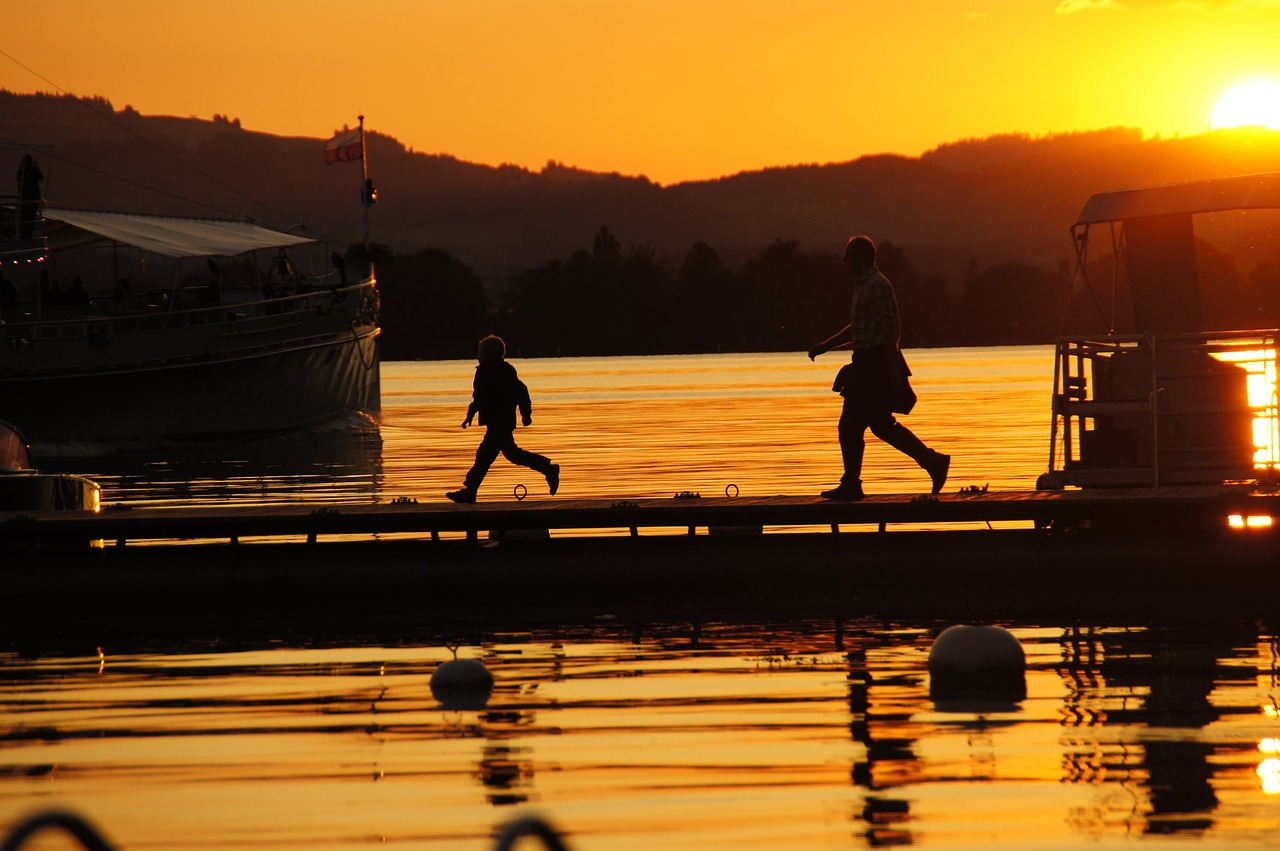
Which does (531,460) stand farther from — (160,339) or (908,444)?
(160,339)

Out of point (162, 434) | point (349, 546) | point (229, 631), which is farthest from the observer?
point (162, 434)

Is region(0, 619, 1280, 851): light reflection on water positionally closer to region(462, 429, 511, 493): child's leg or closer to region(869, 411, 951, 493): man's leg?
region(869, 411, 951, 493): man's leg

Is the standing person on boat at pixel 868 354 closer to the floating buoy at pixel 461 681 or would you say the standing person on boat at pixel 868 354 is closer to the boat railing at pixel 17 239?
the floating buoy at pixel 461 681

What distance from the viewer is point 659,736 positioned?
34.0 ft

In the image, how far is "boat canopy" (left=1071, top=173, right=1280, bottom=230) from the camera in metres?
17.2

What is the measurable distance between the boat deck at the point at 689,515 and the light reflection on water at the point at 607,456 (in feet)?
20.4

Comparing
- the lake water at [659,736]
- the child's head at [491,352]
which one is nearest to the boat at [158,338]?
the child's head at [491,352]

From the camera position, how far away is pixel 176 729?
10883mm

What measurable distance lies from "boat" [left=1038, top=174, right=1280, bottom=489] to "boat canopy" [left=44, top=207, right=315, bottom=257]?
113ft

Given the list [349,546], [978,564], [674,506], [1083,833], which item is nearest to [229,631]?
[349,546]

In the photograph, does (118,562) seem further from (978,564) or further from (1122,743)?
(1122,743)

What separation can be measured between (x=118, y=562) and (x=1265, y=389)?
11.2 m

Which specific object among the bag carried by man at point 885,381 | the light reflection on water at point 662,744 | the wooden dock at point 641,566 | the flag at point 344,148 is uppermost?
the flag at point 344,148

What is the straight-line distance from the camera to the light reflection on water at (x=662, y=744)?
8336 millimetres
